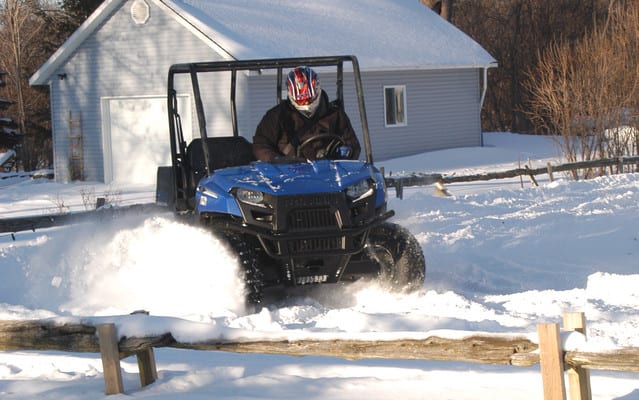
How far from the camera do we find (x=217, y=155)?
402 inches

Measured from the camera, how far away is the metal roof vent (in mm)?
26547

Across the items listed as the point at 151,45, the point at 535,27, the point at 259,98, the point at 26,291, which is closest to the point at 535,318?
the point at 26,291

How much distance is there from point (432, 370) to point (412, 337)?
102 cm

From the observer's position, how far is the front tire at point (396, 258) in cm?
904

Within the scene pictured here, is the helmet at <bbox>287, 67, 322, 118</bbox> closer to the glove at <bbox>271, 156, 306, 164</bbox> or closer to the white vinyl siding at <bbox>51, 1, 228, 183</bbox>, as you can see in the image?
the glove at <bbox>271, 156, 306, 164</bbox>

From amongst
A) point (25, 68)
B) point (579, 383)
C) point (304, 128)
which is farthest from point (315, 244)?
point (25, 68)

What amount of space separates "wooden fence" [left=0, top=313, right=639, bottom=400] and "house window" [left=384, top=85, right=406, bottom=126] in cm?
2419

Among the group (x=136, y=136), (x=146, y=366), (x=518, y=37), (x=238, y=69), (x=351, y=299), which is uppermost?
(x=518, y=37)

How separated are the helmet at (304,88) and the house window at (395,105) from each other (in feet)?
67.2

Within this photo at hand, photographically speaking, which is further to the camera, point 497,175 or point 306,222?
point 497,175

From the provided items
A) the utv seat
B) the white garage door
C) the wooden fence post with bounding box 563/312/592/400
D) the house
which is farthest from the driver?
the white garage door

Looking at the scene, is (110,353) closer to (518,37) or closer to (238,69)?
(238,69)

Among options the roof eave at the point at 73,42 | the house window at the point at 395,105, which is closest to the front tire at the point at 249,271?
the roof eave at the point at 73,42

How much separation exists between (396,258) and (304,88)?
5.76 ft
